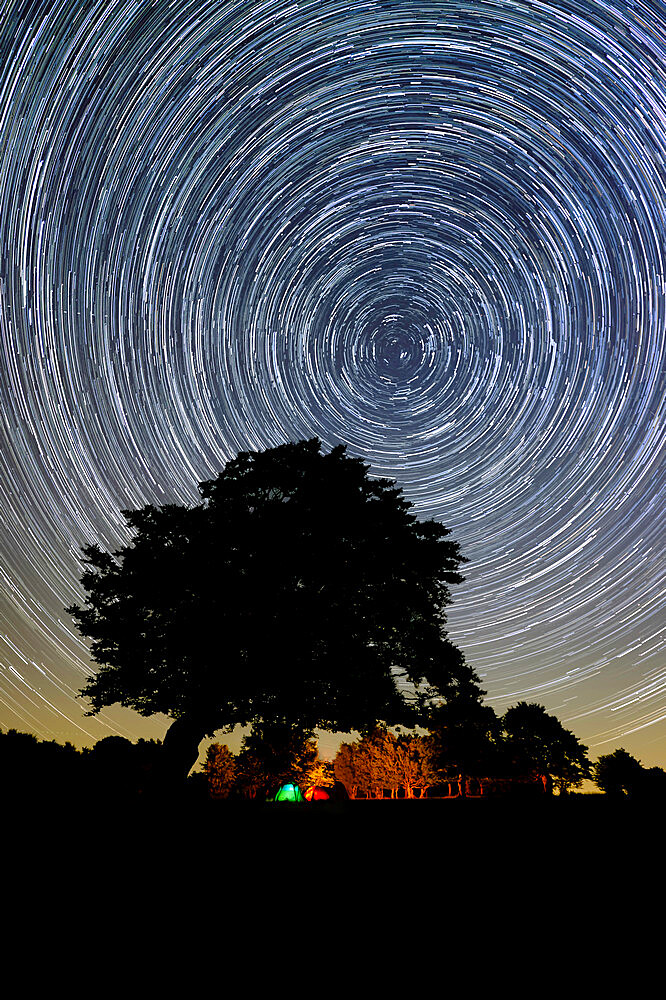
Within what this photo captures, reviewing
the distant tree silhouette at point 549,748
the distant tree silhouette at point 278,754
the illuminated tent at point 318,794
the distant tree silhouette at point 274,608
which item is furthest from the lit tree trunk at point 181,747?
the distant tree silhouette at point 549,748

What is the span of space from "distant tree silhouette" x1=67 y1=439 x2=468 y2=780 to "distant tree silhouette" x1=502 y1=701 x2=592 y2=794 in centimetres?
3225

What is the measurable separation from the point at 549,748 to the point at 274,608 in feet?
127

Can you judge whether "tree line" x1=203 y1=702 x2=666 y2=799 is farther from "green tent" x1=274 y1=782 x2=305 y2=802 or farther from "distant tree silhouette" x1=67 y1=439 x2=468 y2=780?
"distant tree silhouette" x1=67 y1=439 x2=468 y2=780

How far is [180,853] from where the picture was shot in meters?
4.40

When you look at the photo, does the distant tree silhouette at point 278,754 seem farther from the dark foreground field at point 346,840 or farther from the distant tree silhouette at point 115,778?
the dark foreground field at point 346,840

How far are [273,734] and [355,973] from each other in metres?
11.9

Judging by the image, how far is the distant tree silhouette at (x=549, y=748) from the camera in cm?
4084

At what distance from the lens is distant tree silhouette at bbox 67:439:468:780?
514 inches

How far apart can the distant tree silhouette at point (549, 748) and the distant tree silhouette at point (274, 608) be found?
32.3 metres

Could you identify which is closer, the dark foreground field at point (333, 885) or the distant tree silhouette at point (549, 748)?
the dark foreground field at point (333, 885)

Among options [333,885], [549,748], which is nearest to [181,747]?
[333,885]

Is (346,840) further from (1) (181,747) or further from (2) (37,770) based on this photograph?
(1) (181,747)

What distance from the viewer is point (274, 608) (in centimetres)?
1318

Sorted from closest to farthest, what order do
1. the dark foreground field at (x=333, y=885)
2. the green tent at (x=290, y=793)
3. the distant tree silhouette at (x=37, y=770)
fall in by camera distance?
the dark foreground field at (x=333, y=885) < the distant tree silhouette at (x=37, y=770) < the green tent at (x=290, y=793)
